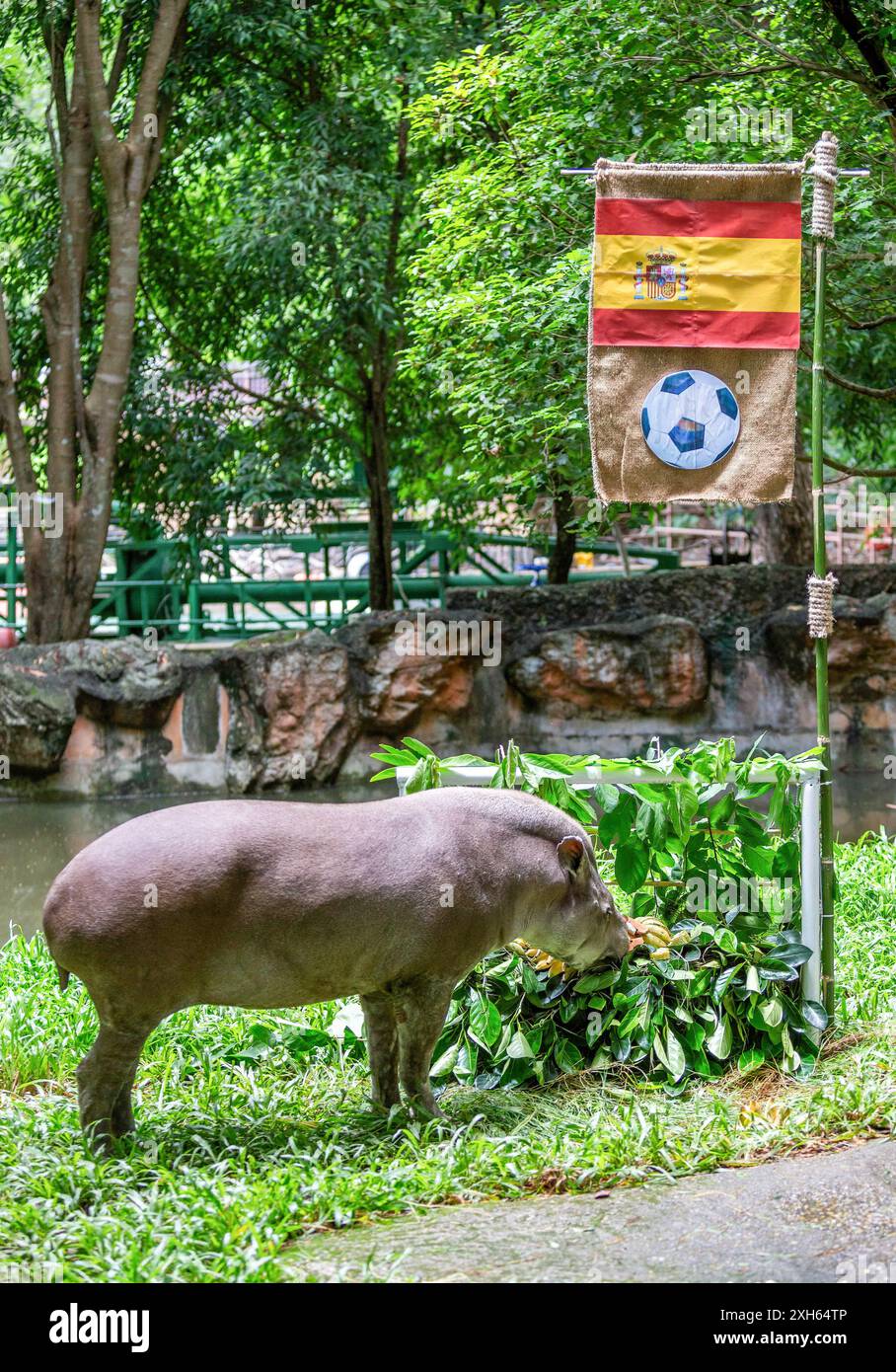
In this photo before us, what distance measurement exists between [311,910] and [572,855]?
0.95 metres

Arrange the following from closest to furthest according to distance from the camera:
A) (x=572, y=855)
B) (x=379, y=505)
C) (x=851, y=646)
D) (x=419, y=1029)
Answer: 1. (x=419, y=1029)
2. (x=572, y=855)
3. (x=851, y=646)
4. (x=379, y=505)

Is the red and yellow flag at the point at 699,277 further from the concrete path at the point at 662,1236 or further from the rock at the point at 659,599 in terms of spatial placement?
the rock at the point at 659,599

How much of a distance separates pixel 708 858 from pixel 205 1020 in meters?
2.21

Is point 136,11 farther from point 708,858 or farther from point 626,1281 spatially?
point 626,1281

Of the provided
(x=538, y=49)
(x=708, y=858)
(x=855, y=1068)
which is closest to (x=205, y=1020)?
(x=708, y=858)

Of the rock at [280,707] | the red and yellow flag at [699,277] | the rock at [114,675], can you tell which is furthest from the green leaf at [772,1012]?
the rock at [114,675]

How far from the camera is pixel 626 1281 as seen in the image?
3.54 meters

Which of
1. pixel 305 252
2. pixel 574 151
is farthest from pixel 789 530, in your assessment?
pixel 574 151

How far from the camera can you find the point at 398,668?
13.7 m

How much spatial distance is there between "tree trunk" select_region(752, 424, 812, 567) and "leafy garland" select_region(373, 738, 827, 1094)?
10.1 metres

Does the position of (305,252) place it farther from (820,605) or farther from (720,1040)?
(720,1040)

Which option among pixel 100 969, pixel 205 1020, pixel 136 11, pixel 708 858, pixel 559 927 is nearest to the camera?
pixel 100 969

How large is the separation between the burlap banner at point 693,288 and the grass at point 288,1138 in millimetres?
2507
